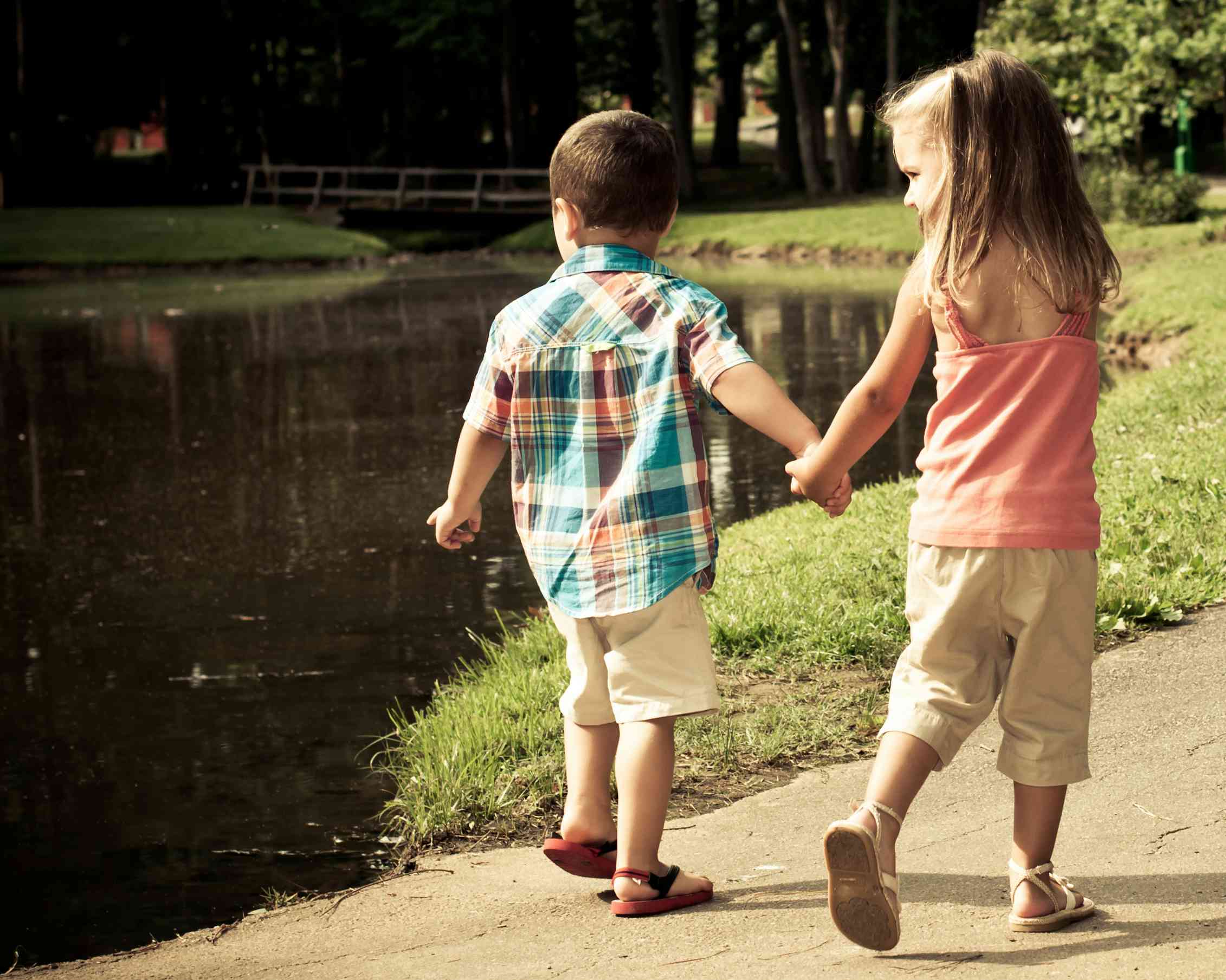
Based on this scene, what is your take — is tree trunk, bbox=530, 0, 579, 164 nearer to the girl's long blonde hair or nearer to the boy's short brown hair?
the boy's short brown hair

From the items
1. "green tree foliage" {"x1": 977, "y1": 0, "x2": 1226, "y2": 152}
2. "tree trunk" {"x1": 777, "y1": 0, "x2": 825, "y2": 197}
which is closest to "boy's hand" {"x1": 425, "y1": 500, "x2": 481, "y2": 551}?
"green tree foliage" {"x1": 977, "y1": 0, "x2": 1226, "y2": 152}

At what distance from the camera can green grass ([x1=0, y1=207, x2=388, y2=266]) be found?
3409 centimetres

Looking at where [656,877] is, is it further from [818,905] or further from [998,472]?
[998,472]

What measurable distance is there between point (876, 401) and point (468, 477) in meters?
0.90

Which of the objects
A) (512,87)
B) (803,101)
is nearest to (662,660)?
(803,101)

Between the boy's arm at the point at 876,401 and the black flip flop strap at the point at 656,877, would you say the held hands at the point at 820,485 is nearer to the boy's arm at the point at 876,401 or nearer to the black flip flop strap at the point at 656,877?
the boy's arm at the point at 876,401

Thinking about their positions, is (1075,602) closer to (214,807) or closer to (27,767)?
(214,807)

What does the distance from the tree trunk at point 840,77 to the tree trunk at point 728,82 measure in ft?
26.0

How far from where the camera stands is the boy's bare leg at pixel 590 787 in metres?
3.26

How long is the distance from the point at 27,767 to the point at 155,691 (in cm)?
79

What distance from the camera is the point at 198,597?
722 centimetres

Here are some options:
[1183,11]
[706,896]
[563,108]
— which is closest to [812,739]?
[706,896]

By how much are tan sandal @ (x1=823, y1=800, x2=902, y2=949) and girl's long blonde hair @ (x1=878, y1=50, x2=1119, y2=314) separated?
37.6 inches

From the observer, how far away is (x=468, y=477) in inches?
130
